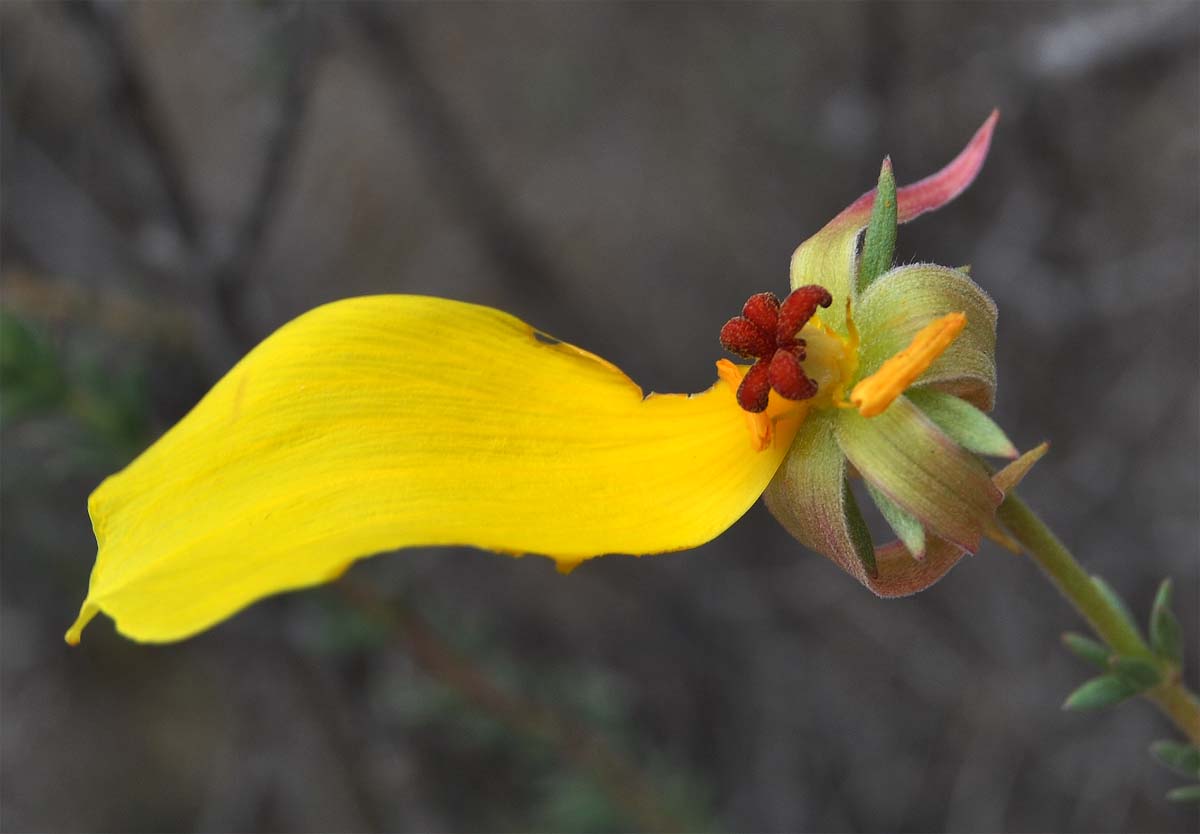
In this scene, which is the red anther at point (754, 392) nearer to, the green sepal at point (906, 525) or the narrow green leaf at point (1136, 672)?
the green sepal at point (906, 525)

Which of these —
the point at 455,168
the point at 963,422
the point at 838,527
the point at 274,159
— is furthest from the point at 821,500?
the point at 455,168

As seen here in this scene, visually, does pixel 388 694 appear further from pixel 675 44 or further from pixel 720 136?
pixel 675 44

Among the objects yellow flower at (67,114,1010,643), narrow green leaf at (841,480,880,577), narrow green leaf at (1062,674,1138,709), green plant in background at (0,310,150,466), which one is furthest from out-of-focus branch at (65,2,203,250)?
narrow green leaf at (1062,674,1138,709)

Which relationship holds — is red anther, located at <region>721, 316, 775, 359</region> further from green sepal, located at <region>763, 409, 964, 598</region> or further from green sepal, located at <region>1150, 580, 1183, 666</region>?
green sepal, located at <region>1150, 580, 1183, 666</region>

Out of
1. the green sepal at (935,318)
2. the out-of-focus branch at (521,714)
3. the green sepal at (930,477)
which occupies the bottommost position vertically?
the out-of-focus branch at (521,714)

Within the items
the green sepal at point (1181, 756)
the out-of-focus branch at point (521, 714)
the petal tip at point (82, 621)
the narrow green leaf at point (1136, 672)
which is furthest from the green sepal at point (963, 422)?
the out-of-focus branch at point (521, 714)

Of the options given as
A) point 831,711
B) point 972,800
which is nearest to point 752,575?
point 831,711

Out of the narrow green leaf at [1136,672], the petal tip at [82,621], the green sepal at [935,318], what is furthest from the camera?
the narrow green leaf at [1136,672]
